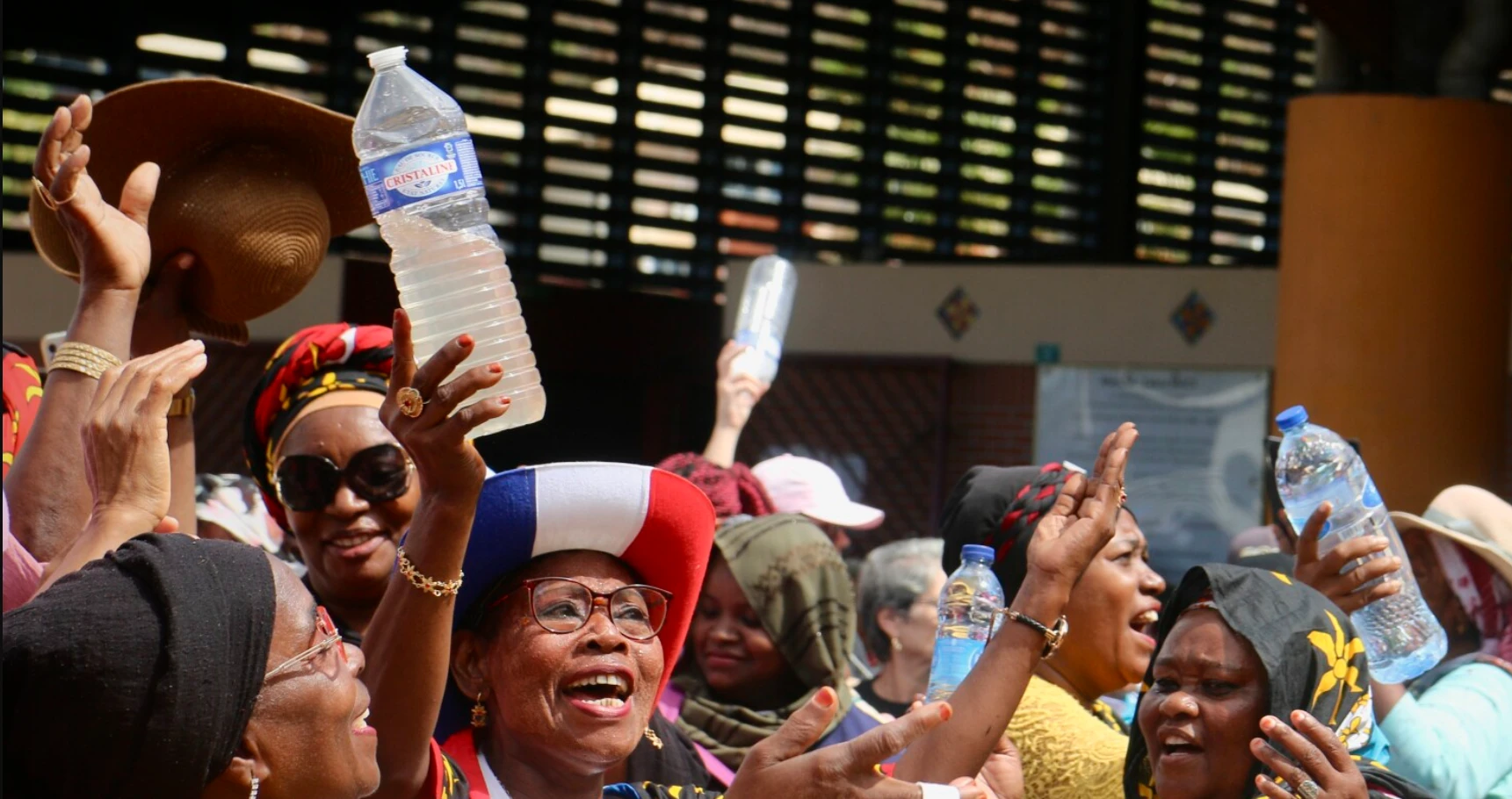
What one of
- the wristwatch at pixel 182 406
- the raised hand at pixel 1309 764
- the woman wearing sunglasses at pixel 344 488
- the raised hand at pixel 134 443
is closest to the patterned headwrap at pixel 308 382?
the woman wearing sunglasses at pixel 344 488

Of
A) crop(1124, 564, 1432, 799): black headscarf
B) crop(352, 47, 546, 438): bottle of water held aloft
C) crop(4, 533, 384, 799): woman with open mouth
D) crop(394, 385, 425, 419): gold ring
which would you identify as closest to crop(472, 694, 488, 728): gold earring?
crop(352, 47, 546, 438): bottle of water held aloft

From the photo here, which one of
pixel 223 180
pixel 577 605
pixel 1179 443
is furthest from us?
pixel 1179 443

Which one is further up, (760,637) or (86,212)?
(86,212)

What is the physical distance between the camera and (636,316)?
1200cm

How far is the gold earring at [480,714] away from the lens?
9.48 feet

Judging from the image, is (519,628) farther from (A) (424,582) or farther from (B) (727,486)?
(B) (727,486)

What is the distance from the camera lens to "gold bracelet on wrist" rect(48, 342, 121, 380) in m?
2.75

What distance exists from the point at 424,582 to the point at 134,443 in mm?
440

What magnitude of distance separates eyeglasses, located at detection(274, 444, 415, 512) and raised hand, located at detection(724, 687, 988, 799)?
1.37m

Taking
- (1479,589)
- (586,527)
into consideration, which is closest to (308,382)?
(586,527)

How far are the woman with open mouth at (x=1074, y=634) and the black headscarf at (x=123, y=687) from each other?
1962 millimetres

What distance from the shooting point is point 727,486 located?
15.7 ft

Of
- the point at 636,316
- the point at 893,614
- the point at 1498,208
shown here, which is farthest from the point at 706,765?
the point at 636,316

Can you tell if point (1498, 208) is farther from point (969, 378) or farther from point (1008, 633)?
point (1008, 633)
